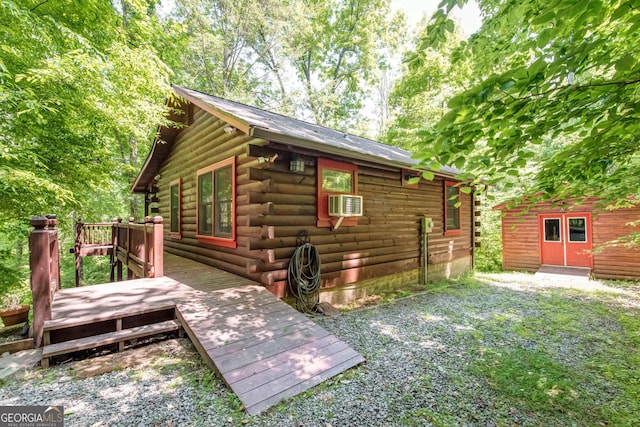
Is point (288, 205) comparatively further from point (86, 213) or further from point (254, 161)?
point (86, 213)

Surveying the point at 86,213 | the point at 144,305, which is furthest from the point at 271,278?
the point at 86,213

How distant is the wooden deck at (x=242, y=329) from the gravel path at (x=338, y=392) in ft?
0.46

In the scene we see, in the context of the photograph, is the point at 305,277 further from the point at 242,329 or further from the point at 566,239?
the point at 566,239

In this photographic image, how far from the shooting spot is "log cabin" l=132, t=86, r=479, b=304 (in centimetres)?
448

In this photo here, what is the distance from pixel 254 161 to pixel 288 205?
2.98 ft

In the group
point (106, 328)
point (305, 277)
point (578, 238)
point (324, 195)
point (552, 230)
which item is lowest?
point (106, 328)

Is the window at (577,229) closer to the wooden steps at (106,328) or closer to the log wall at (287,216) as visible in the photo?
the log wall at (287,216)

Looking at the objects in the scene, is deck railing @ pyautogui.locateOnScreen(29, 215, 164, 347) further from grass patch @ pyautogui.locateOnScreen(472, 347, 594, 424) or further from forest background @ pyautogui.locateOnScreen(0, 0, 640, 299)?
grass patch @ pyautogui.locateOnScreen(472, 347, 594, 424)

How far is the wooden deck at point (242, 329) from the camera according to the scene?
8.55ft

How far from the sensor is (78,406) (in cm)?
231

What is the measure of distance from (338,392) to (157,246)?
12.4 ft

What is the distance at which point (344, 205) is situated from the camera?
4.97m

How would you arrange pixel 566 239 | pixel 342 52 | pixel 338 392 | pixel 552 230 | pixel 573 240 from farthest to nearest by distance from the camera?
1. pixel 342 52
2. pixel 552 230
3. pixel 566 239
4. pixel 573 240
5. pixel 338 392

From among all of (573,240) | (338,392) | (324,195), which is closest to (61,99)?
(324,195)
